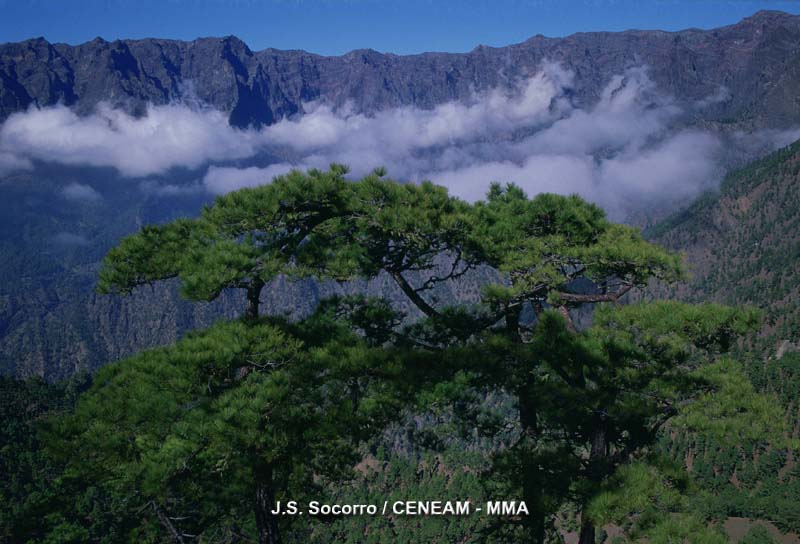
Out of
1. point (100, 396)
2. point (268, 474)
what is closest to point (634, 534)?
point (268, 474)

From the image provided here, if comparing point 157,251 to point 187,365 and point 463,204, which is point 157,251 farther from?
point 463,204

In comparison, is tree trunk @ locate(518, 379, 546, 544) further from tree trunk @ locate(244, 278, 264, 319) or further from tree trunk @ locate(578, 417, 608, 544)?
tree trunk @ locate(244, 278, 264, 319)

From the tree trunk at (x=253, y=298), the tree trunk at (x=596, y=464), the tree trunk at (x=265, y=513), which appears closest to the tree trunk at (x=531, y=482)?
the tree trunk at (x=596, y=464)

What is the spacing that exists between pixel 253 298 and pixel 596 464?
7.25 metres

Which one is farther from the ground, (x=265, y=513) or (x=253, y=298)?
(x=253, y=298)

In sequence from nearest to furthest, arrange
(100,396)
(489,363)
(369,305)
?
(100,396), (489,363), (369,305)

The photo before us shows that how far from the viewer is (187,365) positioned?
24.7ft

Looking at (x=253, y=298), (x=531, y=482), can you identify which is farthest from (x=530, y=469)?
(x=253, y=298)

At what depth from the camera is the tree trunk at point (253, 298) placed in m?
9.12

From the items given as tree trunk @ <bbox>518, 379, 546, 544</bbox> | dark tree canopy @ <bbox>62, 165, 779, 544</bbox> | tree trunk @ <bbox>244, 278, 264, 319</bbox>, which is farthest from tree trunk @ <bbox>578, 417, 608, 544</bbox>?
tree trunk @ <bbox>244, 278, 264, 319</bbox>

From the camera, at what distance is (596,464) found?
A: 32.4 ft

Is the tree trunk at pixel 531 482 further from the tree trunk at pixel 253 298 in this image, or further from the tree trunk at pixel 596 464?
the tree trunk at pixel 253 298

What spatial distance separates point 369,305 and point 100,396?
17.4ft

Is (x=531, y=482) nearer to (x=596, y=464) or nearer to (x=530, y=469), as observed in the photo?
(x=530, y=469)
